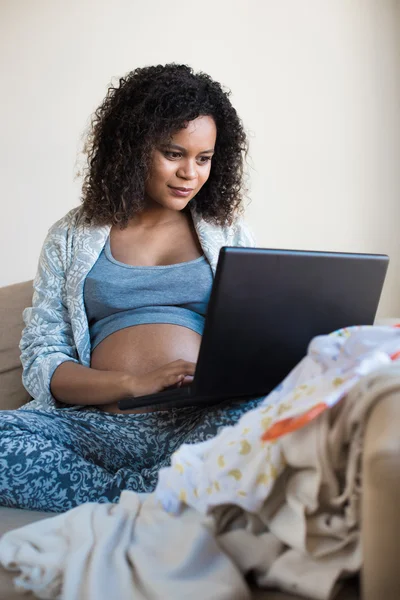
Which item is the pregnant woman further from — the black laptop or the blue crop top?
the black laptop

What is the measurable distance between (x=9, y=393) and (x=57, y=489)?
722 mm

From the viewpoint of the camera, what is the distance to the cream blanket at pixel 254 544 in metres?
0.89

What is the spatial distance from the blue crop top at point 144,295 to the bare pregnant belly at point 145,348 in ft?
0.09

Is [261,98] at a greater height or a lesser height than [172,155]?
greater

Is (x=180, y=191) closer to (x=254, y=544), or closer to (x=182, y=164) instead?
(x=182, y=164)

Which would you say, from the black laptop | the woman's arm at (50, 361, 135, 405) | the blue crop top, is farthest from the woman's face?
the black laptop

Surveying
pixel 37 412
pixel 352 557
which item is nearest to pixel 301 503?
pixel 352 557

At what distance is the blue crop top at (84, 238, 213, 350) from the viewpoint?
5.75ft

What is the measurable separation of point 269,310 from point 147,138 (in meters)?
0.77

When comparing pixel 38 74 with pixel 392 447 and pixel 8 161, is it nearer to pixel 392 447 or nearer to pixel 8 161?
pixel 8 161

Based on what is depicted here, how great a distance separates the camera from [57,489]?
1.37 metres

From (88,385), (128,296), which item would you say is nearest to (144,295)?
(128,296)

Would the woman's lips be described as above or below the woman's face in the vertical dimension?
below

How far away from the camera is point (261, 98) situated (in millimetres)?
3016
